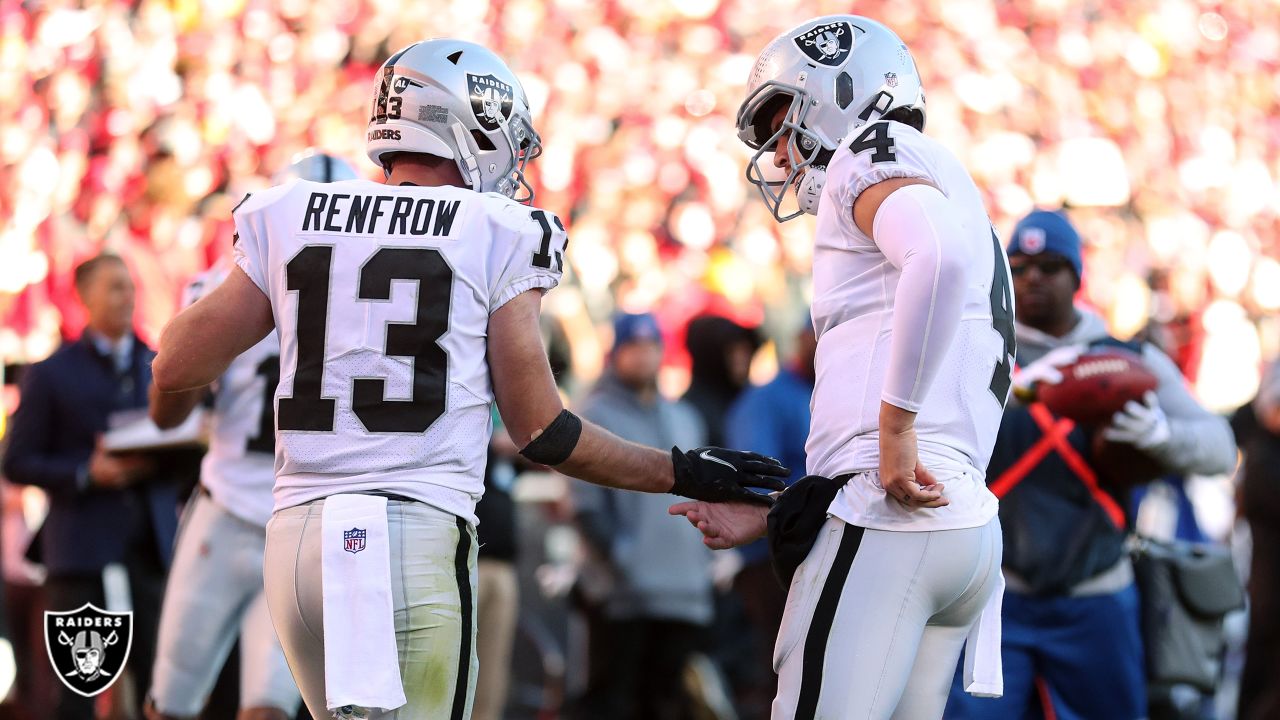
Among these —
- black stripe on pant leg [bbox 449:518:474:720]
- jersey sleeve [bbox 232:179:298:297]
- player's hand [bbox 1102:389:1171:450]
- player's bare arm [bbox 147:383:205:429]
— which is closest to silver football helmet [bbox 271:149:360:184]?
player's bare arm [bbox 147:383:205:429]

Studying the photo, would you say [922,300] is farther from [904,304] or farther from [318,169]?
[318,169]

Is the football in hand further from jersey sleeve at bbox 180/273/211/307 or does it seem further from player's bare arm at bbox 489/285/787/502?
jersey sleeve at bbox 180/273/211/307

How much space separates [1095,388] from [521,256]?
211cm

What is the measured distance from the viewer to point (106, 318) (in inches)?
237

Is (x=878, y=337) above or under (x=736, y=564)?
above

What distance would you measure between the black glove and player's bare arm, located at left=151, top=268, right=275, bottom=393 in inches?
33.5

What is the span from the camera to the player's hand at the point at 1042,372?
4531 mm

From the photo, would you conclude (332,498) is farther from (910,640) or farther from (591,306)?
(591,306)

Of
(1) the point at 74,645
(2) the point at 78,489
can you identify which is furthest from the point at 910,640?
(2) the point at 78,489

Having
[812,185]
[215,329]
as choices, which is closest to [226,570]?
[215,329]

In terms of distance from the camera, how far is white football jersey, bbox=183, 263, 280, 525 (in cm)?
479

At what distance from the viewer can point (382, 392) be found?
2906mm

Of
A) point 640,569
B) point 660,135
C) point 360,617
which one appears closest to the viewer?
point 360,617

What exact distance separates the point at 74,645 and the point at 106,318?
1616mm
